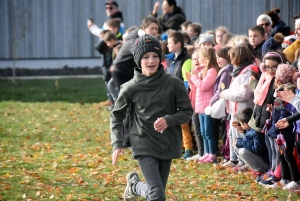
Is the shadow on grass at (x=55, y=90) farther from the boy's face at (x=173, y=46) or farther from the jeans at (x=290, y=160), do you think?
the jeans at (x=290, y=160)

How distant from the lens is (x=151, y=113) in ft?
24.4

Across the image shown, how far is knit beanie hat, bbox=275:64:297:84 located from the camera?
8.91 metres

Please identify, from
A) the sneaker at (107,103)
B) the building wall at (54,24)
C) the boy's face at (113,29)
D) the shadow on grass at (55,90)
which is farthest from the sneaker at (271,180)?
the building wall at (54,24)

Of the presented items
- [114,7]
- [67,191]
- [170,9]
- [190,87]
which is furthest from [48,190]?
[114,7]

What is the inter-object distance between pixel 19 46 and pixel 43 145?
13.7 m

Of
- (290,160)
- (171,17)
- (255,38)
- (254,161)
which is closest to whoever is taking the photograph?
(290,160)

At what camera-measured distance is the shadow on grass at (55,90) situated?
20.4m

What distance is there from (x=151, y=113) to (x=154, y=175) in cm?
62

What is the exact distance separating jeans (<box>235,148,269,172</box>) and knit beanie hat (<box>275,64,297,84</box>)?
1390 mm

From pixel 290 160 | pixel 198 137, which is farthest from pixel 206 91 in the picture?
pixel 290 160

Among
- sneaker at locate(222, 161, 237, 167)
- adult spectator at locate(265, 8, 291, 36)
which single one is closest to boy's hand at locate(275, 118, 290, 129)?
sneaker at locate(222, 161, 237, 167)

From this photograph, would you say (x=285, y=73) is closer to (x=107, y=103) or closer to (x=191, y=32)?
(x=191, y=32)

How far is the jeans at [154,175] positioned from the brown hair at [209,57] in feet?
13.7

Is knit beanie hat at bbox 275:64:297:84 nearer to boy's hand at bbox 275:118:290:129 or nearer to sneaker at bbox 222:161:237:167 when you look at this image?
boy's hand at bbox 275:118:290:129
